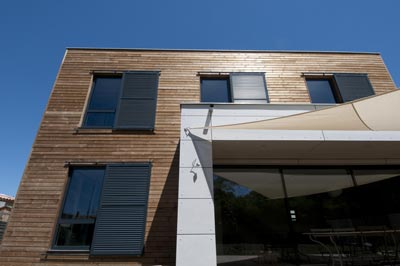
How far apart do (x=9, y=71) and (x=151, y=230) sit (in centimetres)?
703

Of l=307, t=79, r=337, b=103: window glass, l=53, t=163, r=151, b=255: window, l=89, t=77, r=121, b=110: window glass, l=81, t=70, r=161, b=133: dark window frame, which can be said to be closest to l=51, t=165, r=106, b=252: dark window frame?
l=53, t=163, r=151, b=255: window

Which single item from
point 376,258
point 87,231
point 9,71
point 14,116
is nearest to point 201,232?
point 87,231

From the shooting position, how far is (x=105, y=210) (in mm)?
4055

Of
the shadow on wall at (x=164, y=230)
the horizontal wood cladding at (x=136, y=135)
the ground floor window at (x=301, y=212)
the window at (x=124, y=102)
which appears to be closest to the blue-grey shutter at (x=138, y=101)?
the window at (x=124, y=102)

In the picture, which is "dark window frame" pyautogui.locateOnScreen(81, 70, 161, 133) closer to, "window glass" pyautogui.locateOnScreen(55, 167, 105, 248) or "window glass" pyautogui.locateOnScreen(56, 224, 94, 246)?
"window glass" pyautogui.locateOnScreen(55, 167, 105, 248)

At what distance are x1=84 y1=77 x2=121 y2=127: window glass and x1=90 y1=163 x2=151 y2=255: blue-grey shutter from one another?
1.46 meters

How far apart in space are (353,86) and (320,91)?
0.95m

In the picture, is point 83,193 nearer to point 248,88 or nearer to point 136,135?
point 136,135

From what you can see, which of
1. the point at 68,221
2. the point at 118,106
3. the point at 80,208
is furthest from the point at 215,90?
the point at 68,221

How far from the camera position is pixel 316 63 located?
6469mm

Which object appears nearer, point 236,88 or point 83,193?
point 83,193

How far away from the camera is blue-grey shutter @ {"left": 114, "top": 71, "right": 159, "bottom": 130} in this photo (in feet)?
16.6

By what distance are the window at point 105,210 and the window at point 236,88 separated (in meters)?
2.83

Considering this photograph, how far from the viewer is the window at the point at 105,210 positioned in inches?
151
